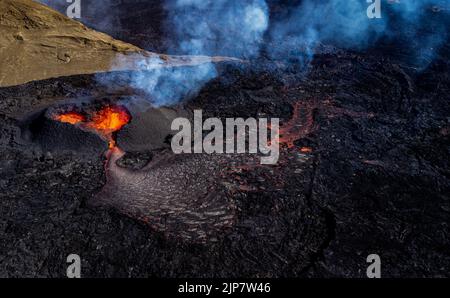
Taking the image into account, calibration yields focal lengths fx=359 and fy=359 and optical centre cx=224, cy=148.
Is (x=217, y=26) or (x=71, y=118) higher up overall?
(x=217, y=26)

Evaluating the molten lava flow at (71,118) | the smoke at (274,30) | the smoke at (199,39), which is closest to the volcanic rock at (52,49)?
the smoke at (199,39)

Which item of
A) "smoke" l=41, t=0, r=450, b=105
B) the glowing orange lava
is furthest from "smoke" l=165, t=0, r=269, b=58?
the glowing orange lava

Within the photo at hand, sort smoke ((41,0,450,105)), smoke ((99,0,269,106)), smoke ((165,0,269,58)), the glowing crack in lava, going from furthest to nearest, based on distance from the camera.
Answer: smoke ((165,0,269,58))
smoke ((41,0,450,105))
smoke ((99,0,269,106))
the glowing crack in lava

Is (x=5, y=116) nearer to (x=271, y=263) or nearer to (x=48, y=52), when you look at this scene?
(x=48, y=52)

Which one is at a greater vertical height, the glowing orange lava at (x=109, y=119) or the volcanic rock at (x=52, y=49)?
the volcanic rock at (x=52, y=49)

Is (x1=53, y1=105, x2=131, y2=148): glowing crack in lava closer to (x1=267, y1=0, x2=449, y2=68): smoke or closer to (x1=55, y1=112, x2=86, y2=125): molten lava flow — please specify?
(x1=55, y1=112, x2=86, y2=125): molten lava flow

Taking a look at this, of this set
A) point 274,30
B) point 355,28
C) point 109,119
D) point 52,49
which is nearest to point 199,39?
point 274,30

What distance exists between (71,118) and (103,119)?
1.34ft

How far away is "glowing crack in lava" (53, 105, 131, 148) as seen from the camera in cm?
464

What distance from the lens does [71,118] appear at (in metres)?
4.79

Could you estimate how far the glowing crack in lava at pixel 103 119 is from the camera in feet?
15.2

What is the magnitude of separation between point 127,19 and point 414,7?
7008mm

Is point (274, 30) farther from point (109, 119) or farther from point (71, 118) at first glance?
point (71, 118)

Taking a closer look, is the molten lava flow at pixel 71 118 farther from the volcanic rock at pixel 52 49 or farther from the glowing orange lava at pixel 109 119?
the volcanic rock at pixel 52 49
